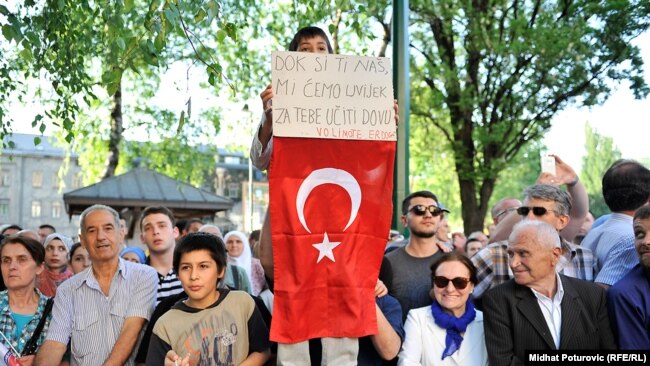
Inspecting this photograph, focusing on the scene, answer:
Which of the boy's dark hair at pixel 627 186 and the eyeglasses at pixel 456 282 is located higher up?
the boy's dark hair at pixel 627 186

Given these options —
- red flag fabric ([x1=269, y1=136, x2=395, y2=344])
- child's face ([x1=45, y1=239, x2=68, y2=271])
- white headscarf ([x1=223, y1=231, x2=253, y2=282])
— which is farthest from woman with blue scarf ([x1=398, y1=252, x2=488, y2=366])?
child's face ([x1=45, y1=239, x2=68, y2=271])

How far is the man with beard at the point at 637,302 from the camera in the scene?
4102mm

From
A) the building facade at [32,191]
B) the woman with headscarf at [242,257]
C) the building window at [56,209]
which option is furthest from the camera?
the building window at [56,209]

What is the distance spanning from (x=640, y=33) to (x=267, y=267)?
40.5 ft

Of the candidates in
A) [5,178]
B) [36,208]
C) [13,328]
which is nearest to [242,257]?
[13,328]

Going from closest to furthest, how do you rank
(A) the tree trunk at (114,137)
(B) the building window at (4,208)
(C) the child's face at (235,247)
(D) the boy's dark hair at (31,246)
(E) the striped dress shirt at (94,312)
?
(E) the striped dress shirt at (94,312) → (D) the boy's dark hair at (31,246) → (C) the child's face at (235,247) → (A) the tree trunk at (114,137) → (B) the building window at (4,208)

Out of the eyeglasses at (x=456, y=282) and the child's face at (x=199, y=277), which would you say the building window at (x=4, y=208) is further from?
the eyeglasses at (x=456, y=282)

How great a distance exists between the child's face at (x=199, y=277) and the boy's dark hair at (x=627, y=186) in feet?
8.54

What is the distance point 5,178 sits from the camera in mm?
66188

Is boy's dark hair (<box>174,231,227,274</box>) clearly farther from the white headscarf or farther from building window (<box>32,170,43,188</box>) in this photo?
building window (<box>32,170,43,188</box>)

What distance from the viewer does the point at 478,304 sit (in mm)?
4934

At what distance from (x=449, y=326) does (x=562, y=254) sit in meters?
0.97

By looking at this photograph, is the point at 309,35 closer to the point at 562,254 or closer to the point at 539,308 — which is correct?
the point at 539,308

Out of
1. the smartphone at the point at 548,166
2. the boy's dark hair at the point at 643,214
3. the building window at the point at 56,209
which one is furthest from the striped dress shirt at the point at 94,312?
the building window at the point at 56,209
